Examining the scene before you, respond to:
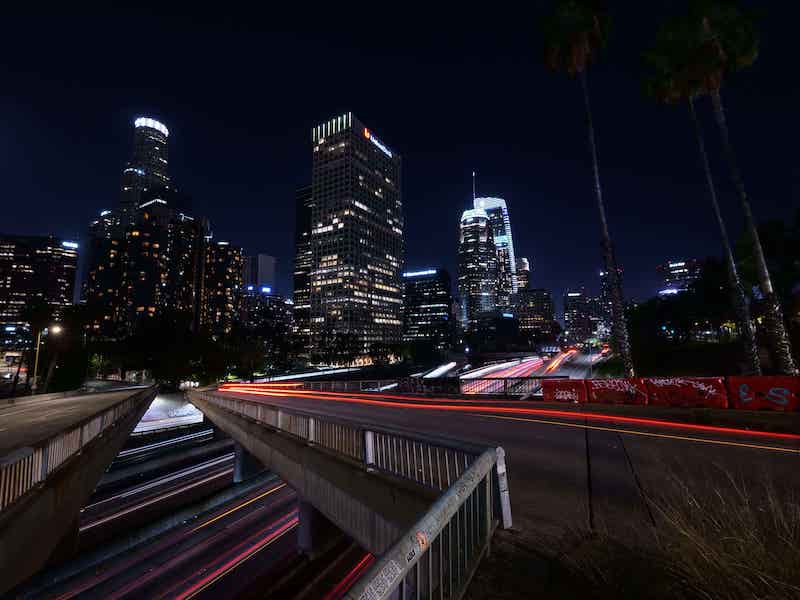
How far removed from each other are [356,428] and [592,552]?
4.86 m

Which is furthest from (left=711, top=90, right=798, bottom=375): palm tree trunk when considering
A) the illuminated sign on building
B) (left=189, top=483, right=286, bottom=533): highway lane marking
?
the illuminated sign on building

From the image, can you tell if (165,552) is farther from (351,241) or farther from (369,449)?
(351,241)

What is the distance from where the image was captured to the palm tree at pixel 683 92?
19.4 meters

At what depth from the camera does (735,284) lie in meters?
19.8

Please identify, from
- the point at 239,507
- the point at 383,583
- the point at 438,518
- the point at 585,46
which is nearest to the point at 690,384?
the point at 438,518

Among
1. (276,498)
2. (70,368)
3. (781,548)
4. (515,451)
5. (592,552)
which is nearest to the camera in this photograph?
(781,548)

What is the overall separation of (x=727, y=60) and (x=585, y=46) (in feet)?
24.1

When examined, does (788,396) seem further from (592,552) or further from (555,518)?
(592,552)

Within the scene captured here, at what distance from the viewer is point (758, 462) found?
752 cm

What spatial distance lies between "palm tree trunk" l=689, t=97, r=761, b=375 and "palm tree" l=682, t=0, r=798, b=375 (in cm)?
92

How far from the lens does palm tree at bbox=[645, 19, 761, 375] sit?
63.5 ft

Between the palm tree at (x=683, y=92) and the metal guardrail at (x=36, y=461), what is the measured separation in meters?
28.2

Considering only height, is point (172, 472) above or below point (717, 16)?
below

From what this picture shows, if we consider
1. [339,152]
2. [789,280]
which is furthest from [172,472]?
[339,152]
